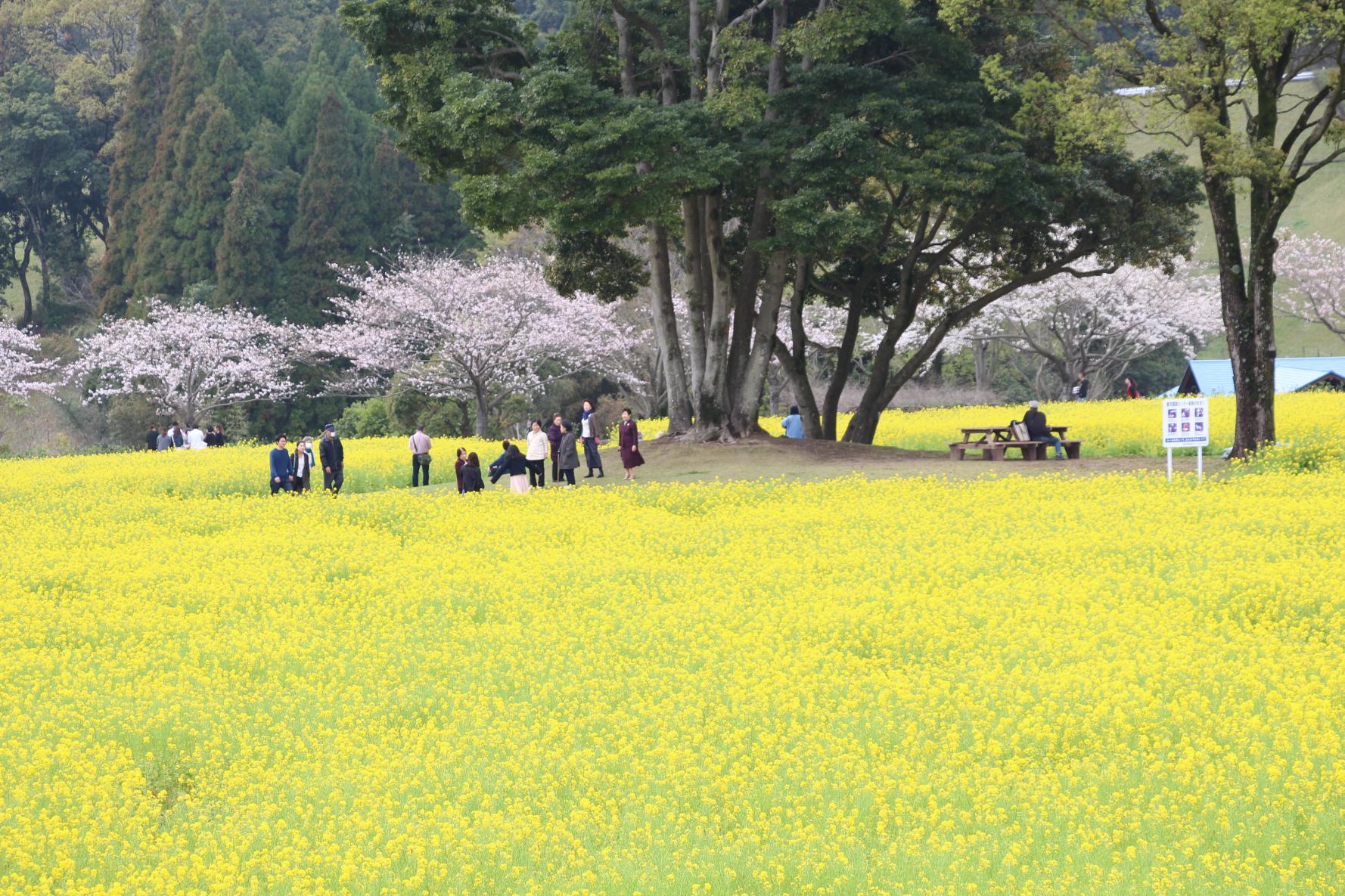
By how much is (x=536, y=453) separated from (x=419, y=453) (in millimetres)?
4161

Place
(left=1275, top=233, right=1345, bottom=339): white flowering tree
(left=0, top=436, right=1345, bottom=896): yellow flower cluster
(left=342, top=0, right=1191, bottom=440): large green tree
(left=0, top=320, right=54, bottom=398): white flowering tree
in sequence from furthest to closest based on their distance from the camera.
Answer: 1. (left=1275, top=233, right=1345, bottom=339): white flowering tree
2. (left=0, top=320, right=54, bottom=398): white flowering tree
3. (left=342, top=0, right=1191, bottom=440): large green tree
4. (left=0, top=436, right=1345, bottom=896): yellow flower cluster

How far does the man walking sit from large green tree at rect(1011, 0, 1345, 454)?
13996 mm

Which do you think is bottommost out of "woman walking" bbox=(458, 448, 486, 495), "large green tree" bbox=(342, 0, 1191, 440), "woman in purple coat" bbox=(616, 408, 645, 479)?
"woman walking" bbox=(458, 448, 486, 495)

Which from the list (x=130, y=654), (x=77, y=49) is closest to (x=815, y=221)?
(x=130, y=654)

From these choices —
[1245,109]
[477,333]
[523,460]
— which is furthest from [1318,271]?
[523,460]

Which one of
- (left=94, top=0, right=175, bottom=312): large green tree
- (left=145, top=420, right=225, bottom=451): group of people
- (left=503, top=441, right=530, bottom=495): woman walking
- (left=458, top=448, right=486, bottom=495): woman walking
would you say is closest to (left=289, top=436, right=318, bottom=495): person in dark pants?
(left=458, top=448, right=486, bottom=495): woman walking

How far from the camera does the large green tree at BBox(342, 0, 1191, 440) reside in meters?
25.3

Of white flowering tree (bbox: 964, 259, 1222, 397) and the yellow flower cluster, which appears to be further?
white flowering tree (bbox: 964, 259, 1222, 397)

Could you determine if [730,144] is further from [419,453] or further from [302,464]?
[302,464]

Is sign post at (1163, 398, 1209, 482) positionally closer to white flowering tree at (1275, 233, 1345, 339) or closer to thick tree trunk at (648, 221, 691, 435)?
thick tree trunk at (648, 221, 691, 435)

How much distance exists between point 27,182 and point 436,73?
52259 millimetres

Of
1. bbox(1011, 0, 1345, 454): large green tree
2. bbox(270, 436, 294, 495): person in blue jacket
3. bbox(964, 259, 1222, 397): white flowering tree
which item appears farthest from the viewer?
bbox(964, 259, 1222, 397): white flowering tree

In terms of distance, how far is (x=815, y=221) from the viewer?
25.4 metres

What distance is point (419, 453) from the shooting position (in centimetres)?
2847
